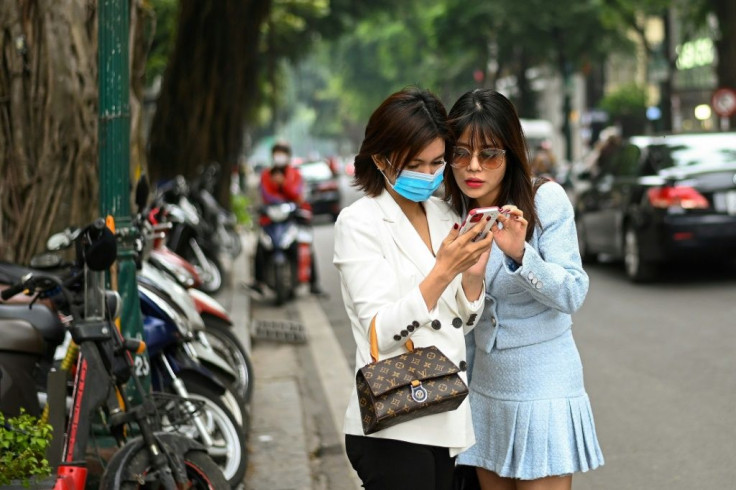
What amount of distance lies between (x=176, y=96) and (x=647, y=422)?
940cm

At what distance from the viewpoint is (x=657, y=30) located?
5559 cm

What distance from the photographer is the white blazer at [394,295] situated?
307 cm

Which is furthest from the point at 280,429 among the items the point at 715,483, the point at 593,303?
the point at 593,303

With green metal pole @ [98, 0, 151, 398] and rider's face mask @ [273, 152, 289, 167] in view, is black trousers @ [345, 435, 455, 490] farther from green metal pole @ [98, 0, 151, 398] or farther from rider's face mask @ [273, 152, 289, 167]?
rider's face mask @ [273, 152, 289, 167]

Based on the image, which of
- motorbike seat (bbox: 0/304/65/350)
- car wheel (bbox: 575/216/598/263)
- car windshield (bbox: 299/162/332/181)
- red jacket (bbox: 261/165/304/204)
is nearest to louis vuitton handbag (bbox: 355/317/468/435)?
motorbike seat (bbox: 0/304/65/350)

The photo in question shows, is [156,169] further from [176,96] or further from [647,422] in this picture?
[647,422]

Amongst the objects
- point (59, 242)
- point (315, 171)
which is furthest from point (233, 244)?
point (315, 171)

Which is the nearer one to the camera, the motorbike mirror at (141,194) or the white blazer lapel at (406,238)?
the white blazer lapel at (406,238)

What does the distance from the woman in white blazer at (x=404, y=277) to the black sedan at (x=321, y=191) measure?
86.8 feet

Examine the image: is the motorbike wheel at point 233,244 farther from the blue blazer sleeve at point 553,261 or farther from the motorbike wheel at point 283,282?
the blue blazer sleeve at point 553,261

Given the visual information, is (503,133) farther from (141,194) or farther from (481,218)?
(141,194)

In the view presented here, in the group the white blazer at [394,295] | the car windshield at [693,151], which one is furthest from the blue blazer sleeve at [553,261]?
the car windshield at [693,151]

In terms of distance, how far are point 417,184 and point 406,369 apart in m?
0.47

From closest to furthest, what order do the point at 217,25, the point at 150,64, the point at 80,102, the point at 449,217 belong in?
the point at 449,217 → the point at 80,102 → the point at 217,25 → the point at 150,64
